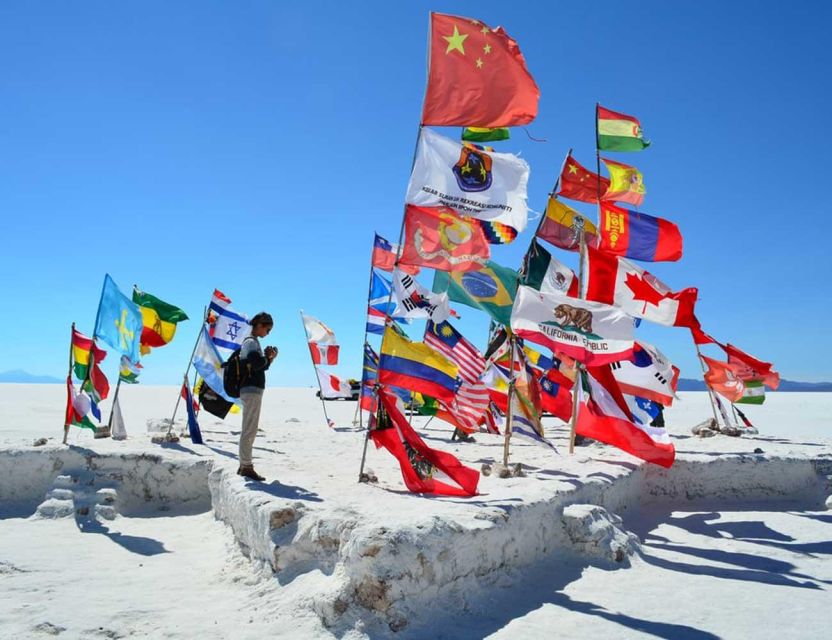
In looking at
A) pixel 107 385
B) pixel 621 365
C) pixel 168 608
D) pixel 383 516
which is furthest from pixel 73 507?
pixel 621 365

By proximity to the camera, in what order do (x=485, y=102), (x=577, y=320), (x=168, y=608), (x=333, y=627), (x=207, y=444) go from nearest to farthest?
(x=333, y=627), (x=168, y=608), (x=485, y=102), (x=577, y=320), (x=207, y=444)

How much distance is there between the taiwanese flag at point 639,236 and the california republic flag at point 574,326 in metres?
2.78

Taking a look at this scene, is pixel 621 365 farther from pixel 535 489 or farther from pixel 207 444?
pixel 207 444

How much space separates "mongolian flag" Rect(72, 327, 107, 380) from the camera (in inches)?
380

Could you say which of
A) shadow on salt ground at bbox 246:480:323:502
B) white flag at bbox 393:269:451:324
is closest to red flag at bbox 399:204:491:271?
white flag at bbox 393:269:451:324

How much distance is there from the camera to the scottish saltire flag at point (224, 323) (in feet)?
40.3

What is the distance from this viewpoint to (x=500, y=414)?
11.9m

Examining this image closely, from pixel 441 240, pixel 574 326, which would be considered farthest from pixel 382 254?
pixel 441 240

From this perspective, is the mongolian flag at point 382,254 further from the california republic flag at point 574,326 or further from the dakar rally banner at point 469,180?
the dakar rally banner at point 469,180

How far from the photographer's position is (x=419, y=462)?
20.3 feet

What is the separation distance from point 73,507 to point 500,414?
7422mm

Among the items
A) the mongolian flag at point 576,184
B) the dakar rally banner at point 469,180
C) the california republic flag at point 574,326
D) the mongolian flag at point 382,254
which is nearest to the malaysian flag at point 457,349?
the california republic flag at point 574,326

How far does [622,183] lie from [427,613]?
925cm

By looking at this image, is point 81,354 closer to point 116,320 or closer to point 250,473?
point 116,320
